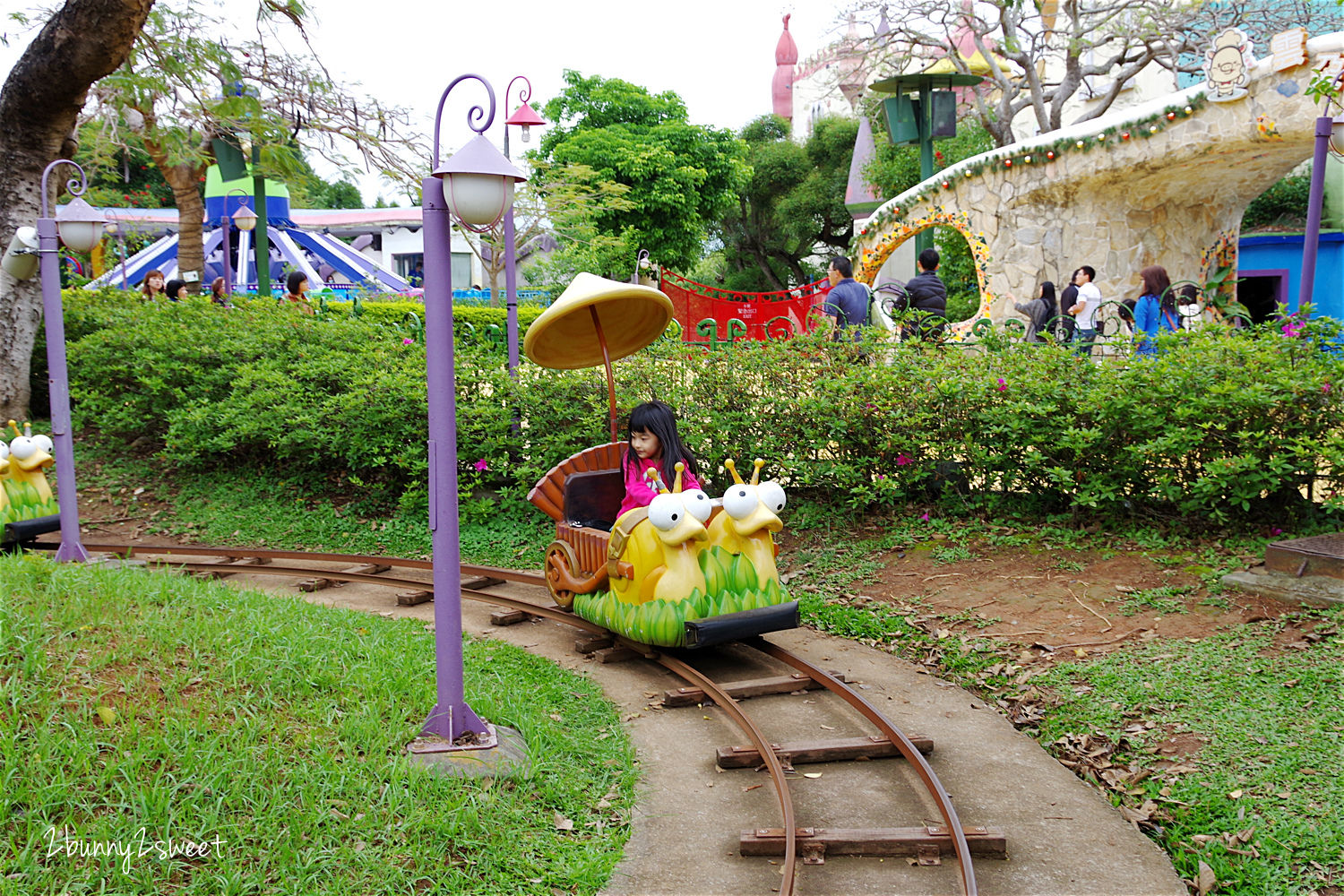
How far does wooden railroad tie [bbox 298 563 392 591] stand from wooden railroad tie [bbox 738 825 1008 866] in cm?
467

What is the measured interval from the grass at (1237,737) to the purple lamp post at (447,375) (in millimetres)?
2818

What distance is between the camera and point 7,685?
12.3 feet

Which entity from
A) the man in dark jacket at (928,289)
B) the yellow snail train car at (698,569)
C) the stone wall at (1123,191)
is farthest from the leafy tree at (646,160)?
the yellow snail train car at (698,569)

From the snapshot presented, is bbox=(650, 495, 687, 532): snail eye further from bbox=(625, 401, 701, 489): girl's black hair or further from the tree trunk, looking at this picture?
the tree trunk

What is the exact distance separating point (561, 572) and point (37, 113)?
7899 mm

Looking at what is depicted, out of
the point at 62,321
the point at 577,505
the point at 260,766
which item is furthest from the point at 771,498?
the point at 62,321

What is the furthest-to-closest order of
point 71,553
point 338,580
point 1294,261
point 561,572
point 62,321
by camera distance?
point 1294,261 → point 338,580 → point 71,553 → point 62,321 → point 561,572

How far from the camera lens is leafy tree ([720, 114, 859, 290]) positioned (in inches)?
1224

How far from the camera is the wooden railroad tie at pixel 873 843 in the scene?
11.7 feet

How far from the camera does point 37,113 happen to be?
9.70m

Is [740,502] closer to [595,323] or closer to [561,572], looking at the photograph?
[561,572]

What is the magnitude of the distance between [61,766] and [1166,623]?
207 inches

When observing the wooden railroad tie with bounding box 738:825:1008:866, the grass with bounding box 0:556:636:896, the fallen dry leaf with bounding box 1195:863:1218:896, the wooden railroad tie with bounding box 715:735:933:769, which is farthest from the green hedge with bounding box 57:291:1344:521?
the grass with bounding box 0:556:636:896

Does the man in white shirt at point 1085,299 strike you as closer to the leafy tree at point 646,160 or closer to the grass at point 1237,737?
the grass at point 1237,737
